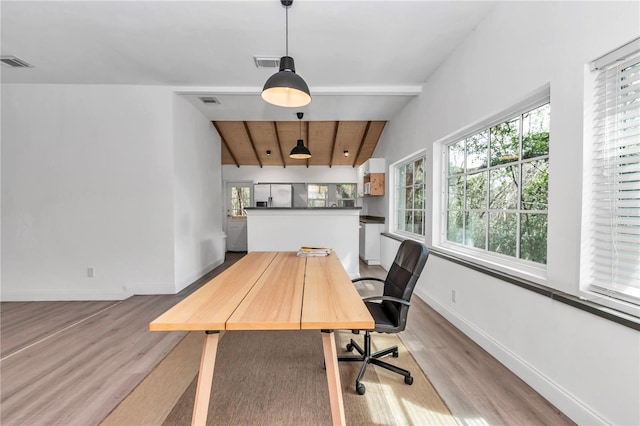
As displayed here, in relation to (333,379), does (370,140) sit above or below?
above

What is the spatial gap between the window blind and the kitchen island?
11.2 ft

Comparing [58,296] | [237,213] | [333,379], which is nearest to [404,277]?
[333,379]

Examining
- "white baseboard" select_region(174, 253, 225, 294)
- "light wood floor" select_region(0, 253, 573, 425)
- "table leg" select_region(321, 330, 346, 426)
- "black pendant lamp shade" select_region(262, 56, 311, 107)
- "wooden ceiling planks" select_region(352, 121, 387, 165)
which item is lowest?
"light wood floor" select_region(0, 253, 573, 425)

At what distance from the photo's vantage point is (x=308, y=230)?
4.86 meters

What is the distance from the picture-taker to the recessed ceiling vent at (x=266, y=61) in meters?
3.14

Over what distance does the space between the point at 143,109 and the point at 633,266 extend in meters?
5.04

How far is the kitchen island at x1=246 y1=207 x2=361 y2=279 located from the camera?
484cm

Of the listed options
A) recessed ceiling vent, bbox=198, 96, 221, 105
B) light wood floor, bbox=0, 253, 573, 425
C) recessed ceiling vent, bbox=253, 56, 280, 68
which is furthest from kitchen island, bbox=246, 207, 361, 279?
recessed ceiling vent, bbox=253, 56, 280, 68

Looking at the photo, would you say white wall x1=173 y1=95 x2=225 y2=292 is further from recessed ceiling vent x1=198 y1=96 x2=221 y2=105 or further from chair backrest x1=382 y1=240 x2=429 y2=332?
chair backrest x1=382 y1=240 x2=429 y2=332

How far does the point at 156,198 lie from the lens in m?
4.01

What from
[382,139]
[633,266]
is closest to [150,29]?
[633,266]

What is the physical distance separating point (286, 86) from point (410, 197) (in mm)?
3507

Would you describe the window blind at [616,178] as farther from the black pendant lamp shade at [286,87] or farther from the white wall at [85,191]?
the white wall at [85,191]

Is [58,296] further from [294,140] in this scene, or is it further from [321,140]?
[321,140]
